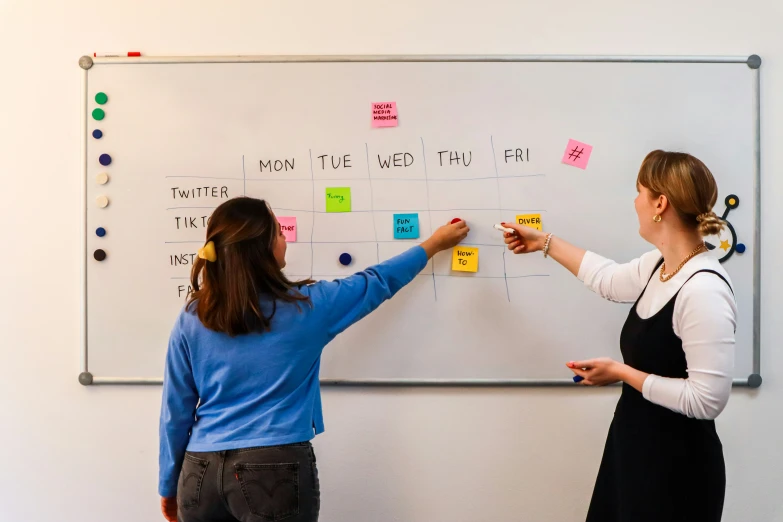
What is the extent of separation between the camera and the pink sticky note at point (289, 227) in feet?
5.64

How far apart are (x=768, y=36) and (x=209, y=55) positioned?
1.72 metres

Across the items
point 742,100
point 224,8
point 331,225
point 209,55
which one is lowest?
point 331,225

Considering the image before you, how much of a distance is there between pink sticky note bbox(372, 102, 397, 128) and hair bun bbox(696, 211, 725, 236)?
892 mm

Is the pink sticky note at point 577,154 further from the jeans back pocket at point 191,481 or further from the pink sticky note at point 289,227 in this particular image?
the jeans back pocket at point 191,481

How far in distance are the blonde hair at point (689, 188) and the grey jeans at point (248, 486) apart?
1.01 metres

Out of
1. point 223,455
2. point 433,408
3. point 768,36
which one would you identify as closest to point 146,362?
point 223,455

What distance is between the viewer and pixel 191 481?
4.15 ft

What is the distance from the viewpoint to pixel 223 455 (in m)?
1.25

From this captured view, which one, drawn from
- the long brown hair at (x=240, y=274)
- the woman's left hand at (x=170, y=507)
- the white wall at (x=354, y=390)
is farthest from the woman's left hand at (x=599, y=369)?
the woman's left hand at (x=170, y=507)

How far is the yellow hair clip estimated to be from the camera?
1.22 meters

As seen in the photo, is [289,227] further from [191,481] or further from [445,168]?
[191,481]

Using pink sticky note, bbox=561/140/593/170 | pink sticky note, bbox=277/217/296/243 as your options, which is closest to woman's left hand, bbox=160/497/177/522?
pink sticky note, bbox=277/217/296/243

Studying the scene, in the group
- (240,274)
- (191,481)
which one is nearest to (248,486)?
(191,481)

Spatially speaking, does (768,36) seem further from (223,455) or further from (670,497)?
(223,455)
